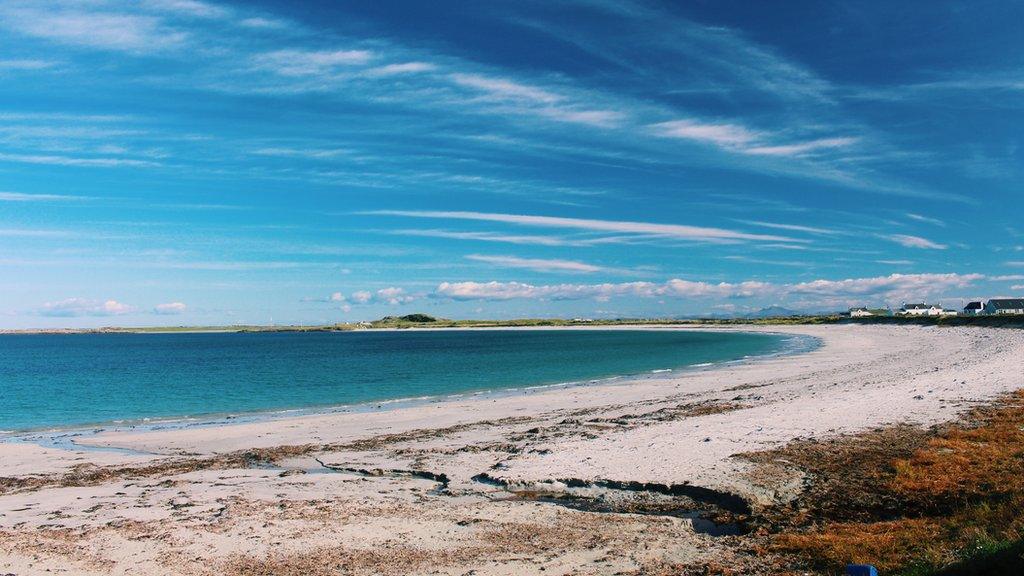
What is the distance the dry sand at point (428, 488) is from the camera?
400 inches

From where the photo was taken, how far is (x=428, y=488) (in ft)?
47.4

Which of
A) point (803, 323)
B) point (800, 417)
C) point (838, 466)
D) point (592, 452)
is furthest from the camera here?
point (803, 323)

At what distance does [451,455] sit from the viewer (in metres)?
18.0

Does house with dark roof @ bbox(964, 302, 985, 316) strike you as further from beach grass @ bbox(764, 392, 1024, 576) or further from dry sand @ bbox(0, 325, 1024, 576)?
beach grass @ bbox(764, 392, 1024, 576)

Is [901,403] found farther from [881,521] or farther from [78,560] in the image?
[78,560]

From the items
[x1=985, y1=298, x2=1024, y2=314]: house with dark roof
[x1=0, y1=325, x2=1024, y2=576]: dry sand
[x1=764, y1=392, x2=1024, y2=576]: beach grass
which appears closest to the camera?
[x1=764, y1=392, x2=1024, y2=576]: beach grass

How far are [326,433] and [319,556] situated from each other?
14.0 meters

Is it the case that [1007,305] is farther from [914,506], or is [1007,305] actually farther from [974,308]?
[914,506]

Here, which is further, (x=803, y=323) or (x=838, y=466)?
(x=803, y=323)

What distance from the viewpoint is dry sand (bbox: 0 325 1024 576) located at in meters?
10.1

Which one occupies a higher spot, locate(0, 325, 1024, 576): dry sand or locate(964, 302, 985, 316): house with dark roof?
locate(964, 302, 985, 316): house with dark roof

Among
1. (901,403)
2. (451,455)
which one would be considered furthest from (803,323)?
(451,455)

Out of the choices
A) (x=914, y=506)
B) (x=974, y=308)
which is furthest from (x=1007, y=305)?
→ (x=914, y=506)

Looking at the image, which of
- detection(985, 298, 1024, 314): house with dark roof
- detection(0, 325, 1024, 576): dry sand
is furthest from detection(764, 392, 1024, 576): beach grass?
detection(985, 298, 1024, 314): house with dark roof
